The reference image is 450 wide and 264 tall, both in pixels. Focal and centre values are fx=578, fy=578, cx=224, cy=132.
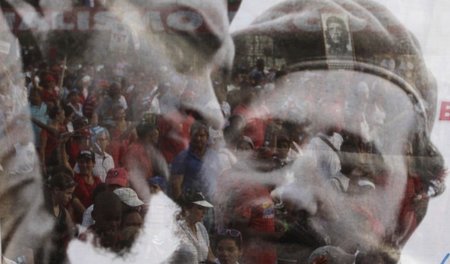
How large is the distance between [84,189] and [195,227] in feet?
1.01

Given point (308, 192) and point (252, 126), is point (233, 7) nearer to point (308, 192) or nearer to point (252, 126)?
point (252, 126)

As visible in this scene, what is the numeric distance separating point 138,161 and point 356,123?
0.57 m

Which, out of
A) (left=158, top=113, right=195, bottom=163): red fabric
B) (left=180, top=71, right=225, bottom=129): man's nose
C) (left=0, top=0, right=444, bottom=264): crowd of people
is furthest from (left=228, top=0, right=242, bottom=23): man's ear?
(left=158, top=113, right=195, bottom=163): red fabric

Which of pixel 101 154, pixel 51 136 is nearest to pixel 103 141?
pixel 101 154

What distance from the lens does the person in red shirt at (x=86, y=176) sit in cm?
151

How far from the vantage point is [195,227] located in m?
1.52

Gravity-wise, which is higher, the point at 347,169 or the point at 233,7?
the point at 233,7

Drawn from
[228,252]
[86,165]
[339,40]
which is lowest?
[228,252]

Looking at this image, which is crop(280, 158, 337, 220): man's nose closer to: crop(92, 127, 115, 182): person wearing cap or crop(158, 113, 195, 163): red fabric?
crop(158, 113, 195, 163): red fabric

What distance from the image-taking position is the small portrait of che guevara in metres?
1.45

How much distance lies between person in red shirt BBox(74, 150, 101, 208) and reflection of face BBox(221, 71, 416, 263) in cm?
38

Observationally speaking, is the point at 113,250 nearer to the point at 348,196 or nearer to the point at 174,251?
the point at 174,251

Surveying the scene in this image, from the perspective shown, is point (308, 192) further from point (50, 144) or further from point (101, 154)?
point (50, 144)

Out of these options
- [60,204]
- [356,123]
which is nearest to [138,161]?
[60,204]
